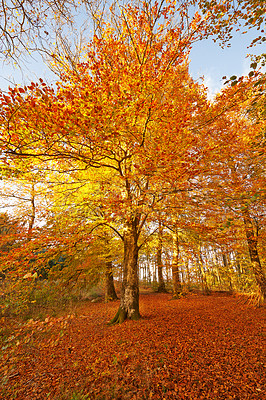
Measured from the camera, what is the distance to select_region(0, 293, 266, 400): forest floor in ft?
9.59

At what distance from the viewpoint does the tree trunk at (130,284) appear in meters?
6.32

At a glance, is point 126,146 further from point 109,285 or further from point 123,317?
point 109,285

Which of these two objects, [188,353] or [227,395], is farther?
[188,353]

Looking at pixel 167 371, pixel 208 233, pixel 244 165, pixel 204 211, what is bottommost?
pixel 167 371

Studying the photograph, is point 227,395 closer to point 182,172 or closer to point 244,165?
point 182,172

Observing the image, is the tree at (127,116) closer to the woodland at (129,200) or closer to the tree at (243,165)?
the woodland at (129,200)

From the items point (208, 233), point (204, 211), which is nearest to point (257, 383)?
point (208, 233)

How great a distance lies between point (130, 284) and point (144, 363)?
9.77ft

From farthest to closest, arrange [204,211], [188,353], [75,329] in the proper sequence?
[75,329] < [204,211] < [188,353]

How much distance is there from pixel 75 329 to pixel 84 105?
8015mm

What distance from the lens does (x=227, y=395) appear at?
2709 millimetres

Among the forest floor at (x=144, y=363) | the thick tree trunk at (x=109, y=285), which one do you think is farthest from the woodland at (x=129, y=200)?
the thick tree trunk at (x=109, y=285)

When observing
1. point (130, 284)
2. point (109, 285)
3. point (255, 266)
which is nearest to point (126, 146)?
point (130, 284)

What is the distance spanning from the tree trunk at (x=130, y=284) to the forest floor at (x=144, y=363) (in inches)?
22.8
